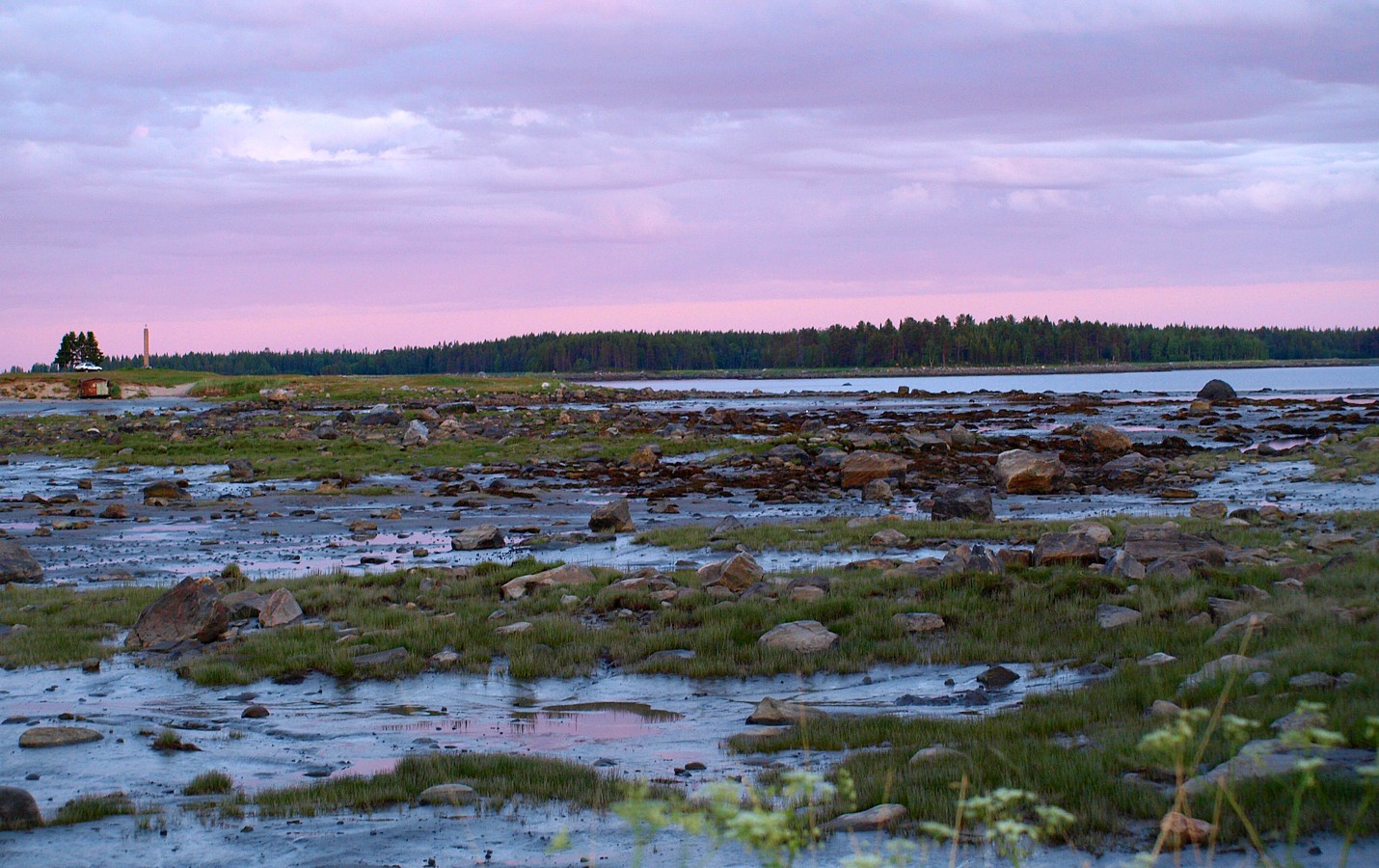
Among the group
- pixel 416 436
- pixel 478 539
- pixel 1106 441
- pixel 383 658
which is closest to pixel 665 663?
pixel 383 658

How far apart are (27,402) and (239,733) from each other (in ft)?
296

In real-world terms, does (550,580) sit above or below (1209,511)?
below

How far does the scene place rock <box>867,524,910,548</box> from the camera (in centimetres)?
1712

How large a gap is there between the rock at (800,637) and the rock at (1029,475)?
16.6 meters

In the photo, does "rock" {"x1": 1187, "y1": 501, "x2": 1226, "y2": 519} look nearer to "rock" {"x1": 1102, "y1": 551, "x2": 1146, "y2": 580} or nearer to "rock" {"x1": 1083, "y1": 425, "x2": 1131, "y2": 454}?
"rock" {"x1": 1102, "y1": 551, "x2": 1146, "y2": 580}

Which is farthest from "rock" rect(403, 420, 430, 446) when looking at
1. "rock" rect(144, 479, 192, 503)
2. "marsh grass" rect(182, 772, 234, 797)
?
"marsh grass" rect(182, 772, 234, 797)

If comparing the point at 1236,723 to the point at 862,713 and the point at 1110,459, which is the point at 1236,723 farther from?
the point at 1110,459

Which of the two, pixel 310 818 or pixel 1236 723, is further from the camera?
pixel 310 818

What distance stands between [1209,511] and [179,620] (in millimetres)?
15712

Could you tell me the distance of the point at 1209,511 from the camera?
19266mm

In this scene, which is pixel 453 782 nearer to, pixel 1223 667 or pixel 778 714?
pixel 778 714

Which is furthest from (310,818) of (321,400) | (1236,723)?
(321,400)

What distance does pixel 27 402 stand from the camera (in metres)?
86.3

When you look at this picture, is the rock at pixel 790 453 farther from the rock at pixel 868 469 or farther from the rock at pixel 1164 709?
the rock at pixel 1164 709
